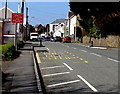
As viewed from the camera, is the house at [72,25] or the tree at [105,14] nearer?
the tree at [105,14]

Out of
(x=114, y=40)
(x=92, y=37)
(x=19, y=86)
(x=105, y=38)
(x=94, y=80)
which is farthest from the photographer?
(x=92, y=37)

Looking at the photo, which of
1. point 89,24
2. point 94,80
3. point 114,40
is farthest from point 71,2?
point 94,80

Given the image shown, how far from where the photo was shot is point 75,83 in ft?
32.6

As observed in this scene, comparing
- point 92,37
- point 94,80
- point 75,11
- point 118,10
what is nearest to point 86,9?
point 75,11

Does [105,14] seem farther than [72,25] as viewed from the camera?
No

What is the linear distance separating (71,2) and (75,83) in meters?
45.2

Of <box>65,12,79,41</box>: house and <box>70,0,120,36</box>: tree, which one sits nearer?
<box>70,0,120,36</box>: tree

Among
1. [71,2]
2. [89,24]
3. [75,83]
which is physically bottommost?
[75,83]

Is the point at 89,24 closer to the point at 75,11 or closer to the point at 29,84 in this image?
the point at 75,11

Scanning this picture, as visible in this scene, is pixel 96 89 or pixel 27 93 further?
pixel 96 89

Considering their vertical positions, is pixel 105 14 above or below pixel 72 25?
above

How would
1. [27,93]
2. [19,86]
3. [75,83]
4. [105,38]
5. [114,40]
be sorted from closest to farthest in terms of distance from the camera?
1. [27,93]
2. [19,86]
3. [75,83]
4. [114,40]
5. [105,38]

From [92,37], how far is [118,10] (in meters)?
14.5

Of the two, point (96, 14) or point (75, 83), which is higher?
point (96, 14)
